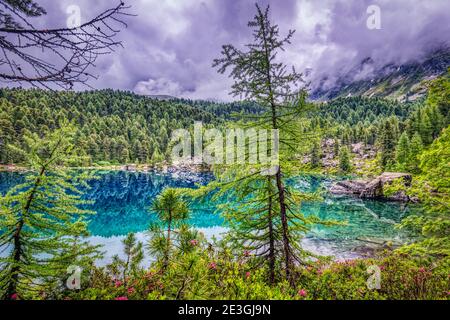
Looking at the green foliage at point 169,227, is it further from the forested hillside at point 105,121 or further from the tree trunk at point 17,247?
the forested hillside at point 105,121

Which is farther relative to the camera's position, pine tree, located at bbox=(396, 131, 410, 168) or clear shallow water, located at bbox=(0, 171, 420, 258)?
pine tree, located at bbox=(396, 131, 410, 168)

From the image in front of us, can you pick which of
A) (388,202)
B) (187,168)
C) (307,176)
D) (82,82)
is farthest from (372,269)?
(187,168)

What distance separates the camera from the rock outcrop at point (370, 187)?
33.4 metres

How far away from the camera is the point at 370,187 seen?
35.9 metres

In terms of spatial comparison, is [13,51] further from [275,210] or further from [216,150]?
[275,210]

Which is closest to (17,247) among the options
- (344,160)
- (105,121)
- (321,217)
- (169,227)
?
(169,227)

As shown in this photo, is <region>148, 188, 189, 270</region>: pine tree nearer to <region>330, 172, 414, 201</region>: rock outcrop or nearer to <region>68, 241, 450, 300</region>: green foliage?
<region>68, 241, 450, 300</region>: green foliage

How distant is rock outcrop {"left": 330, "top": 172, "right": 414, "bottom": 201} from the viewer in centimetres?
3341

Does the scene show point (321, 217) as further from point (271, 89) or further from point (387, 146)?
point (387, 146)

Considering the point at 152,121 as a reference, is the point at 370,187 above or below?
below

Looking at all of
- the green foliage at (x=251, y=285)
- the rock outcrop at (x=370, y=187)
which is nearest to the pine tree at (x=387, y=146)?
the rock outcrop at (x=370, y=187)

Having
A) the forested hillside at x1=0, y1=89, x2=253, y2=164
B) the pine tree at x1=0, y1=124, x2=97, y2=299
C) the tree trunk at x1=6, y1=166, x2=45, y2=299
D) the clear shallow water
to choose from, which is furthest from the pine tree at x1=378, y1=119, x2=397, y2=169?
the tree trunk at x1=6, y1=166, x2=45, y2=299

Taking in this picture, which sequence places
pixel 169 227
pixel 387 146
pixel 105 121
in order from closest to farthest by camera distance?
pixel 169 227, pixel 387 146, pixel 105 121

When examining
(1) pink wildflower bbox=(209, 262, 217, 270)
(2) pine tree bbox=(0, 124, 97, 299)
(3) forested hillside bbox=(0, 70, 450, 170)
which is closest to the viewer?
(2) pine tree bbox=(0, 124, 97, 299)
